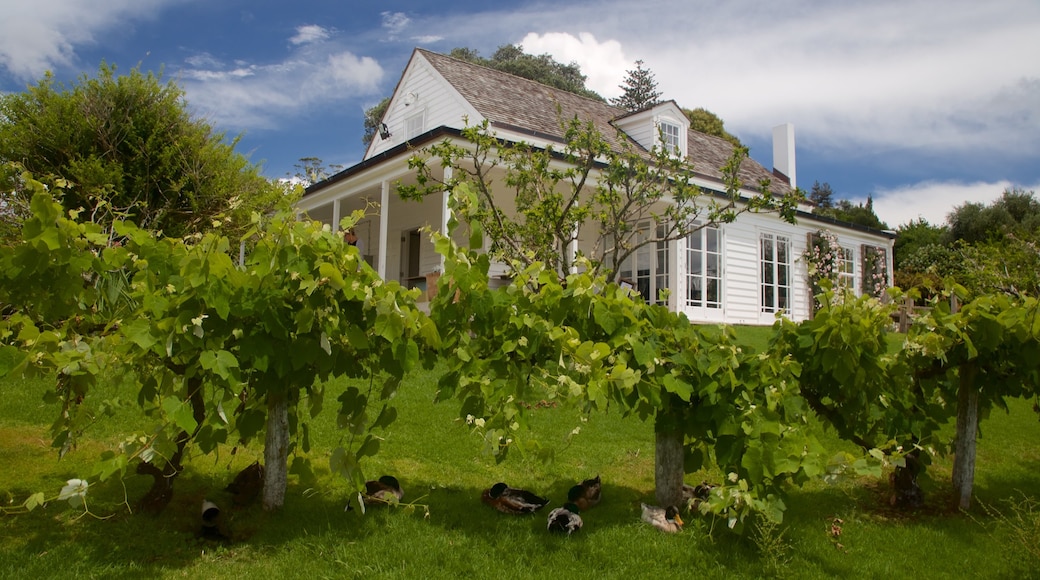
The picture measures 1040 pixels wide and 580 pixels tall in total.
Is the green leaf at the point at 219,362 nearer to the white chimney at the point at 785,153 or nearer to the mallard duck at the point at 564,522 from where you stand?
the mallard duck at the point at 564,522

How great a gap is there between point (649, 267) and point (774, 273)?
3.27 metres

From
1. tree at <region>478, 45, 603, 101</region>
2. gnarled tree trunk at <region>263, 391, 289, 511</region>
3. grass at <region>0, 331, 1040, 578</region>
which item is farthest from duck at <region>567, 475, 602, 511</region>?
tree at <region>478, 45, 603, 101</region>

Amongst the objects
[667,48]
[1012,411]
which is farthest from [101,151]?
[1012,411]

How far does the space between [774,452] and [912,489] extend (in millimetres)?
1763

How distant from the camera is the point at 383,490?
12.9ft

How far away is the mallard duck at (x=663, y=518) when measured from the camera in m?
3.83

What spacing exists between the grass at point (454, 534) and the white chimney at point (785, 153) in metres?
17.4

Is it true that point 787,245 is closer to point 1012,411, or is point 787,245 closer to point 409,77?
point 1012,411

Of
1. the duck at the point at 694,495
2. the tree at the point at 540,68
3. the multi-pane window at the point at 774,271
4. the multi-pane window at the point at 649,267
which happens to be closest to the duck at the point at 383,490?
the duck at the point at 694,495

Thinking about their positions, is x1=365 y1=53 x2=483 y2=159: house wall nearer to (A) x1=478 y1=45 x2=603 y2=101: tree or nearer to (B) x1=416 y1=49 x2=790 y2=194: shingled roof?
(B) x1=416 y1=49 x2=790 y2=194: shingled roof

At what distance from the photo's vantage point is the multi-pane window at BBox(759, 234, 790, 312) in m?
16.3

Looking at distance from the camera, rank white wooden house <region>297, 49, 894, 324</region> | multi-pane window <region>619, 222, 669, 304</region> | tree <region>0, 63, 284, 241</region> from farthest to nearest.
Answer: multi-pane window <region>619, 222, 669, 304</region>, white wooden house <region>297, 49, 894, 324</region>, tree <region>0, 63, 284, 241</region>

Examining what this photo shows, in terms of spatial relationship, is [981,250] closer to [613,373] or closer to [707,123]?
[613,373]

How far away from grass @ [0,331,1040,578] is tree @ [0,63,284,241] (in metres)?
5.28
